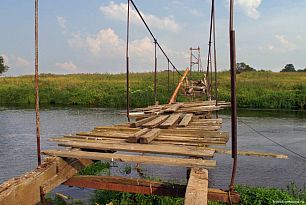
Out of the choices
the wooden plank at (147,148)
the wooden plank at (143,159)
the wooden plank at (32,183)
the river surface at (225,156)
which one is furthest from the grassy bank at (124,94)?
the wooden plank at (32,183)

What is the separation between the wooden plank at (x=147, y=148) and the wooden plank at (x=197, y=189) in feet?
1.26

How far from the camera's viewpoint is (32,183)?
2.79 metres

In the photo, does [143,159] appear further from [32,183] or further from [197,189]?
[32,183]

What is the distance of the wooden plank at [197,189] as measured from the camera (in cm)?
232

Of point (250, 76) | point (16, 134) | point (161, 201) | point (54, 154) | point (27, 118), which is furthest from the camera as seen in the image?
point (250, 76)

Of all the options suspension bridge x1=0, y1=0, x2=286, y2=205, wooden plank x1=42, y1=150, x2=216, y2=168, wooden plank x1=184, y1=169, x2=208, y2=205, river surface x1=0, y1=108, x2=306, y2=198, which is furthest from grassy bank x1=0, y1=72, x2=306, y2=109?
wooden plank x1=184, y1=169, x2=208, y2=205

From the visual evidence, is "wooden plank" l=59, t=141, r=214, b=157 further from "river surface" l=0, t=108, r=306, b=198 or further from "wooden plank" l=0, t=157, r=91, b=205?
"river surface" l=0, t=108, r=306, b=198

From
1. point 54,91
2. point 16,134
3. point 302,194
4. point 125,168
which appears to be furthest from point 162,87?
point 302,194

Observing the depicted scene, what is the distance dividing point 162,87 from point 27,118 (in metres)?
15.2

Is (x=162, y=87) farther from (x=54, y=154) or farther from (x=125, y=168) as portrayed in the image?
(x=54, y=154)

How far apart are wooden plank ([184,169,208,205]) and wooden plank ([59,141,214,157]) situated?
384 mm

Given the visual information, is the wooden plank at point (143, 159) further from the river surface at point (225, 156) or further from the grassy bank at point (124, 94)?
the grassy bank at point (124, 94)

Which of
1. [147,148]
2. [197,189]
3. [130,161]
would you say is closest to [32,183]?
[130,161]

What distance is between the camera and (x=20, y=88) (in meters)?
34.6
